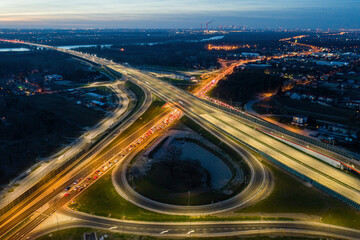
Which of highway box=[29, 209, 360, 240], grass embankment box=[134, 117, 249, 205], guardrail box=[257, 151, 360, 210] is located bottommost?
highway box=[29, 209, 360, 240]

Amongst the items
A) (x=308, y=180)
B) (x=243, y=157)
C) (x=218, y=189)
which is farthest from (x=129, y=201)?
(x=308, y=180)

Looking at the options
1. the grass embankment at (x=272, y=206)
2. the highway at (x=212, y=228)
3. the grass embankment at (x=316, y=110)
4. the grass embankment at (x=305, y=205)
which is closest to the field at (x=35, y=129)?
the grass embankment at (x=272, y=206)

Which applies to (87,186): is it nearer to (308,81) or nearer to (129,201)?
(129,201)

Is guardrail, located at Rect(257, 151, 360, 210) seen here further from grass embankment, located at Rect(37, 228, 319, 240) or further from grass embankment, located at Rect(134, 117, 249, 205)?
grass embankment, located at Rect(37, 228, 319, 240)

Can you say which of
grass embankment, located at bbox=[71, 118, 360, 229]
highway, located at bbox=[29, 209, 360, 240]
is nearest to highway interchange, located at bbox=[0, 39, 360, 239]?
highway, located at bbox=[29, 209, 360, 240]

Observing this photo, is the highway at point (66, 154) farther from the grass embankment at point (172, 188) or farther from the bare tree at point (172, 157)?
the bare tree at point (172, 157)

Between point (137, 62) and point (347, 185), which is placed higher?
point (137, 62)
